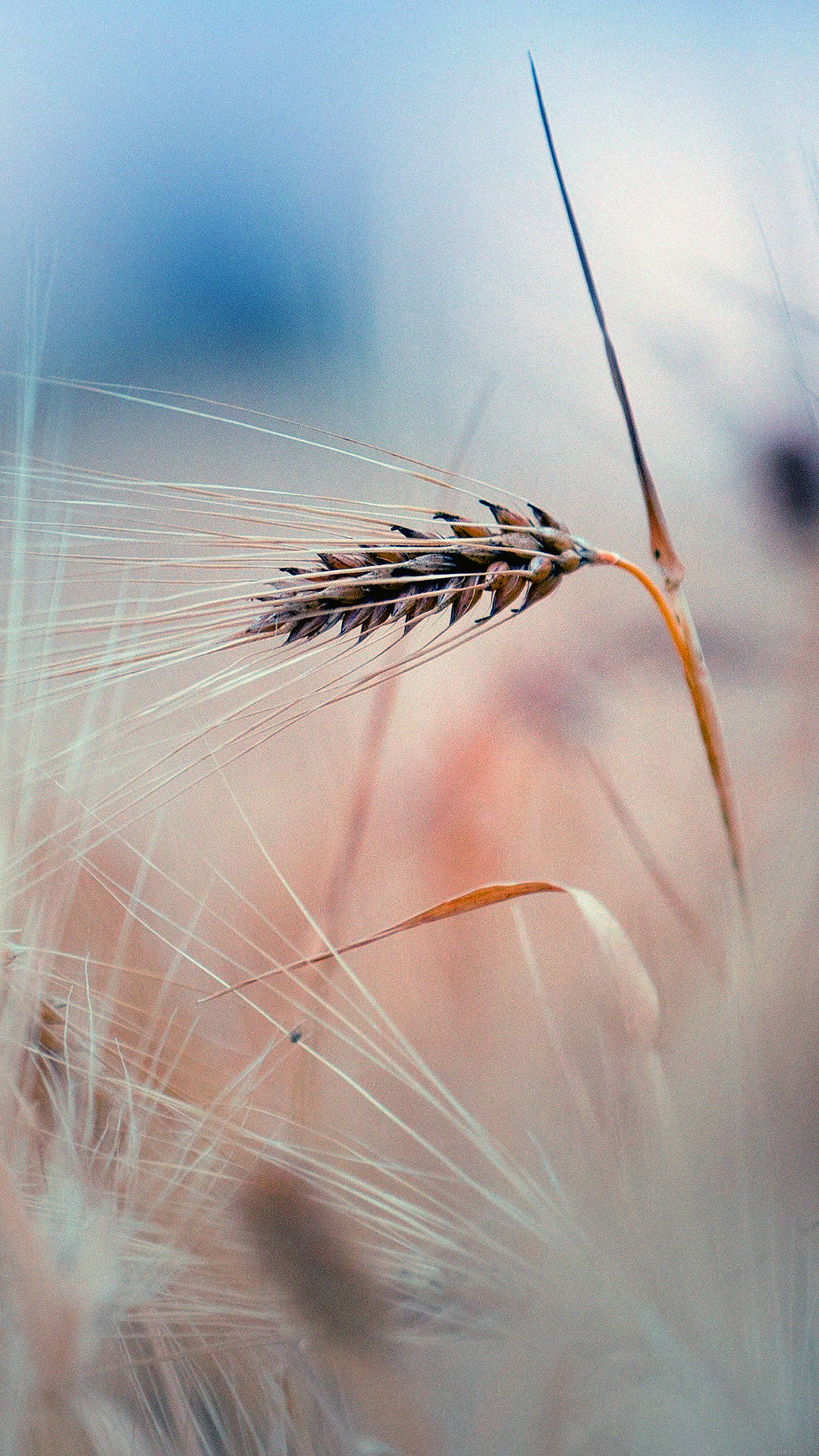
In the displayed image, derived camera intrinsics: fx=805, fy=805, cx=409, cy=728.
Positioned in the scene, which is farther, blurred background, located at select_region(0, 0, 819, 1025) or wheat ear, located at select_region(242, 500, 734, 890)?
blurred background, located at select_region(0, 0, 819, 1025)

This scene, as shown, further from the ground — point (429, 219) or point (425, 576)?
point (429, 219)

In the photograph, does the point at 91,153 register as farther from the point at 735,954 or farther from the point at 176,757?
the point at 735,954

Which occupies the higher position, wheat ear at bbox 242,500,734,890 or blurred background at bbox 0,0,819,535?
blurred background at bbox 0,0,819,535

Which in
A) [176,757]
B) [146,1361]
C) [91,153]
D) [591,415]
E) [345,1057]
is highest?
[91,153]

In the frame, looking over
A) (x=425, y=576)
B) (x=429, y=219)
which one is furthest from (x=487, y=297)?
(x=425, y=576)

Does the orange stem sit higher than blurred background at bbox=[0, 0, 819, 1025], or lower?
lower

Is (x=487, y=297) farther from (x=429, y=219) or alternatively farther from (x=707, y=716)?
(x=707, y=716)

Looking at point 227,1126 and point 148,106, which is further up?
point 148,106

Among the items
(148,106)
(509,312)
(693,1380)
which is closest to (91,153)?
(148,106)
